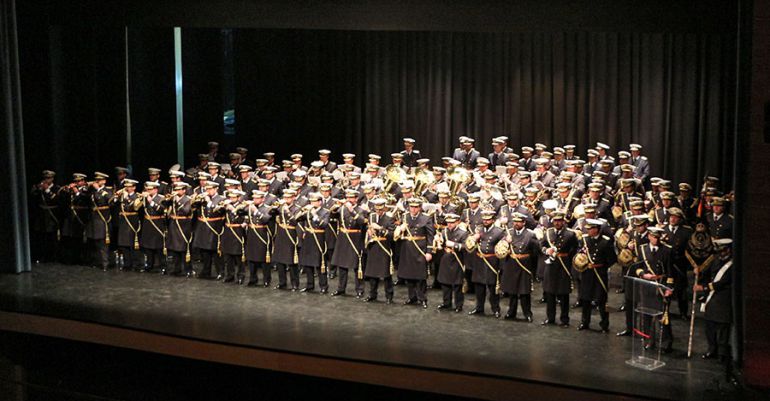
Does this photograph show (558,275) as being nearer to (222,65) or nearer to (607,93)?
(607,93)

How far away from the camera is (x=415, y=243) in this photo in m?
12.2

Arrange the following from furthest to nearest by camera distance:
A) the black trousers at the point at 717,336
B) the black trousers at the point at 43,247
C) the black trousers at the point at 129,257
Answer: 1. the black trousers at the point at 43,247
2. the black trousers at the point at 129,257
3. the black trousers at the point at 717,336

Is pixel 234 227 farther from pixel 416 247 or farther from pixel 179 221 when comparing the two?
pixel 416 247

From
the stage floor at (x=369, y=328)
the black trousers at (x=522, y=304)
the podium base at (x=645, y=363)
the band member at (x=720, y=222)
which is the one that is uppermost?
the band member at (x=720, y=222)

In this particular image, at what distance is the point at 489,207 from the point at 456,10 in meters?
2.65

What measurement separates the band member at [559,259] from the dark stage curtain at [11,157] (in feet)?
24.5

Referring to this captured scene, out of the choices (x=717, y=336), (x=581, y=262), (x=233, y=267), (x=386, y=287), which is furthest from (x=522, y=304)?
(x=233, y=267)

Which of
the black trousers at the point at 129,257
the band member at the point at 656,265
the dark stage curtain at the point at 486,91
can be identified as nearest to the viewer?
the band member at the point at 656,265

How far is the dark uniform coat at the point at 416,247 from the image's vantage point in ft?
40.1

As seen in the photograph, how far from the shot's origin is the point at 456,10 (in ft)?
38.2

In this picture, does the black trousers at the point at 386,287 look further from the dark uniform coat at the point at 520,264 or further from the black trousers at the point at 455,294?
the dark uniform coat at the point at 520,264

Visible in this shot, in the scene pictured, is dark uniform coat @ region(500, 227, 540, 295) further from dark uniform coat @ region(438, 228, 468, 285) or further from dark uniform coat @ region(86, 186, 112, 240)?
dark uniform coat @ region(86, 186, 112, 240)

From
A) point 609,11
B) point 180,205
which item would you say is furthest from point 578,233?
point 180,205

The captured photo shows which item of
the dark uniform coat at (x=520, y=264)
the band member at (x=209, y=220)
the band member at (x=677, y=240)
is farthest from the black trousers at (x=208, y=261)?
the band member at (x=677, y=240)
